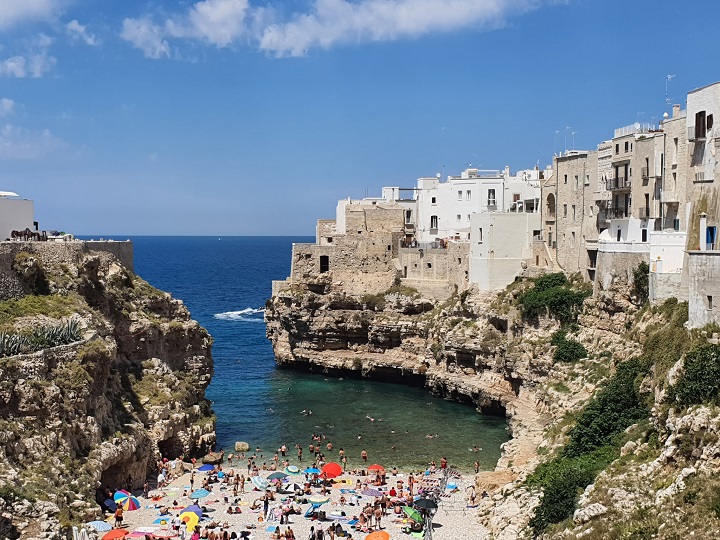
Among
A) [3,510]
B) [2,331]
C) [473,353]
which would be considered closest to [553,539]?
[3,510]

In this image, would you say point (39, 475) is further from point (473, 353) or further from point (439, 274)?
point (439, 274)

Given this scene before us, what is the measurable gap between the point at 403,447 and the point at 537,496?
1610cm

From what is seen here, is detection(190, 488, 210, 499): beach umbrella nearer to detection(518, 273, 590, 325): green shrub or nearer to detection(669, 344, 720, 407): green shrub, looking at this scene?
detection(669, 344, 720, 407): green shrub

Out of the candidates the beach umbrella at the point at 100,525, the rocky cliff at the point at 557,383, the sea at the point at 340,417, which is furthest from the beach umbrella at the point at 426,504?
the beach umbrella at the point at 100,525

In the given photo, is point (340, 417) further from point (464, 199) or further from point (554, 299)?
point (464, 199)

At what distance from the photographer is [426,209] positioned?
7269 centimetres

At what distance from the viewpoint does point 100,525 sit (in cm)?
2864

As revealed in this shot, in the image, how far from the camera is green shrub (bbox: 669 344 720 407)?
23737 mm

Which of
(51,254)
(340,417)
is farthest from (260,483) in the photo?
(340,417)

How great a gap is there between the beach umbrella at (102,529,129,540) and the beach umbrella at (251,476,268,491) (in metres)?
8.13

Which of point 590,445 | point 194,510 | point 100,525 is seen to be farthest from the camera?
point 194,510

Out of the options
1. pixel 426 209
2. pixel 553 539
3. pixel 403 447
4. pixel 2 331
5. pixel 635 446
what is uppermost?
pixel 426 209

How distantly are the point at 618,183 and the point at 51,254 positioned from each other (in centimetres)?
3042

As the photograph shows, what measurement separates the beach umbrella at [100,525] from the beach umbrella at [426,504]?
35.3ft
